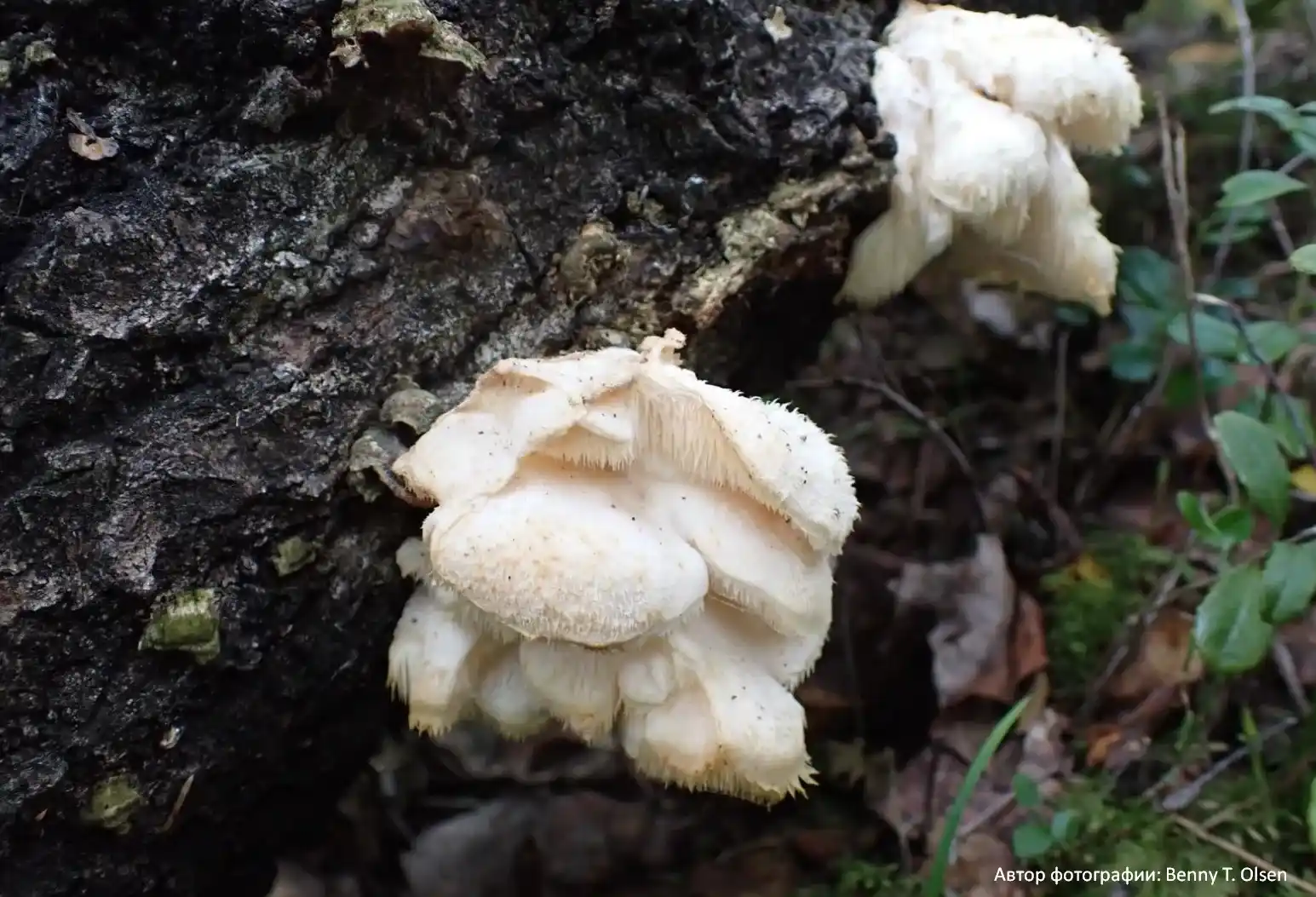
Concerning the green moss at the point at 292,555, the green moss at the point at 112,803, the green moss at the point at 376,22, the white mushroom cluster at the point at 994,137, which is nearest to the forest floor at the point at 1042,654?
the white mushroom cluster at the point at 994,137

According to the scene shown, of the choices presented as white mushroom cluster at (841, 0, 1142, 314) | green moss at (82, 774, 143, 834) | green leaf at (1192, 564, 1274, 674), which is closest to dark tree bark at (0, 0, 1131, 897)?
green moss at (82, 774, 143, 834)

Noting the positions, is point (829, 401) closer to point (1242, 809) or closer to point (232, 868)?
point (1242, 809)

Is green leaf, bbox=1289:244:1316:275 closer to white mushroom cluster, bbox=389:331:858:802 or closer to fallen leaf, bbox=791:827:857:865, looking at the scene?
white mushroom cluster, bbox=389:331:858:802

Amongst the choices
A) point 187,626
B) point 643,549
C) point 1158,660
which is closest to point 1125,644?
point 1158,660

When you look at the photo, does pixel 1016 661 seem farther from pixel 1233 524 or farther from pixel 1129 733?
pixel 1233 524

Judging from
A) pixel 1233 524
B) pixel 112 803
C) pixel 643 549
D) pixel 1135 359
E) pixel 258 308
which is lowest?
pixel 1135 359

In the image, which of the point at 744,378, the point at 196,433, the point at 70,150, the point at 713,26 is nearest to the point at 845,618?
the point at 744,378

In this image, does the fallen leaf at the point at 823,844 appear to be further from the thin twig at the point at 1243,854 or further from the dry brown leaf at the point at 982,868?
the thin twig at the point at 1243,854
